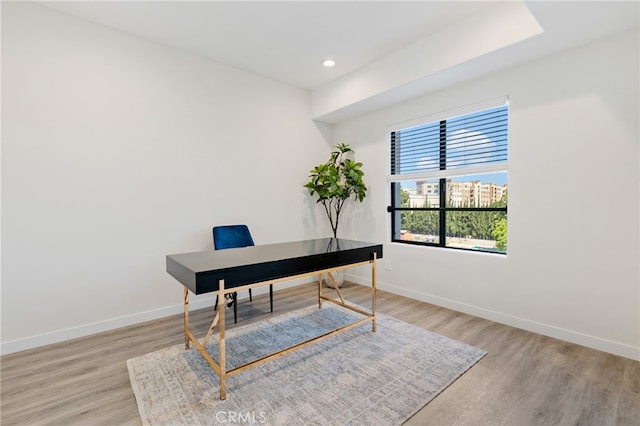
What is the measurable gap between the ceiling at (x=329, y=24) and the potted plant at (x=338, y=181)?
1.35 meters

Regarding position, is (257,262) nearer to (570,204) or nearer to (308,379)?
(308,379)

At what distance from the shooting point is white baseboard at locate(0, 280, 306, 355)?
247 cm

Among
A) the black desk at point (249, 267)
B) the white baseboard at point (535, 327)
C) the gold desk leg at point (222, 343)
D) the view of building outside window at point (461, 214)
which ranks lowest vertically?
the white baseboard at point (535, 327)

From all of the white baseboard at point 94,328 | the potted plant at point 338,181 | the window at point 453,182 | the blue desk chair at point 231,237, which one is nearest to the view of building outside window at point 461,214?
the window at point 453,182

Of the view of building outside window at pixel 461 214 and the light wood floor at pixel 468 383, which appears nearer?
the light wood floor at pixel 468 383

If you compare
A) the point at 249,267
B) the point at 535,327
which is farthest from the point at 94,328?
the point at 535,327

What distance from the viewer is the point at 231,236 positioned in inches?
135

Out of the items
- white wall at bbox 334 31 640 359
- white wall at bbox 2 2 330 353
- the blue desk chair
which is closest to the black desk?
the blue desk chair

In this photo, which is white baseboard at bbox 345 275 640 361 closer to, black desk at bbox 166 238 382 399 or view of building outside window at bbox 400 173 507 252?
view of building outside window at bbox 400 173 507 252

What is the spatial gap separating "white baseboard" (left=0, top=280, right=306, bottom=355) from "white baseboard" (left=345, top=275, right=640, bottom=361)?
2.52 meters

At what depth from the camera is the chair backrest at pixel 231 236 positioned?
10.8 ft

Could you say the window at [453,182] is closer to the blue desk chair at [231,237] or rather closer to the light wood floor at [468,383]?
the light wood floor at [468,383]

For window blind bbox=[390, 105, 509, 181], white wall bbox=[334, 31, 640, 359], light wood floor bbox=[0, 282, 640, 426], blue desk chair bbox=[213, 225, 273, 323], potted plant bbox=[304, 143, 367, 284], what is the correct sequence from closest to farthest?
light wood floor bbox=[0, 282, 640, 426] < white wall bbox=[334, 31, 640, 359] < window blind bbox=[390, 105, 509, 181] < blue desk chair bbox=[213, 225, 273, 323] < potted plant bbox=[304, 143, 367, 284]

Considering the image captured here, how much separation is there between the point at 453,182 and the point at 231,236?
8.69 feet
